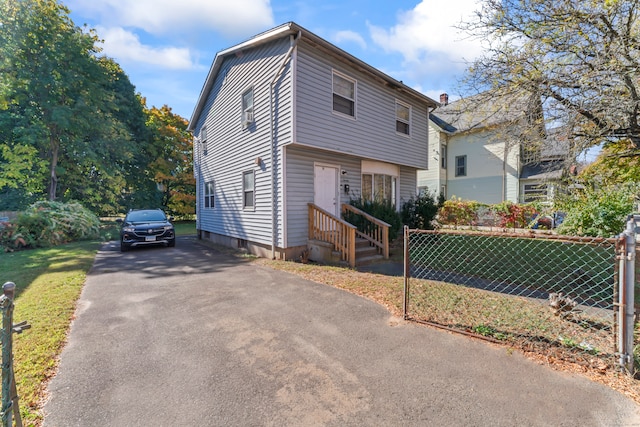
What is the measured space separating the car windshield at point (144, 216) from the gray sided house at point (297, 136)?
2.19 m

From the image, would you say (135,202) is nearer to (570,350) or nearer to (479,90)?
(479,90)

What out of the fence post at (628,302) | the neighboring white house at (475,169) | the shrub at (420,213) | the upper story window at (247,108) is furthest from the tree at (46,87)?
the fence post at (628,302)

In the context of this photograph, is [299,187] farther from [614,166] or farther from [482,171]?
[482,171]

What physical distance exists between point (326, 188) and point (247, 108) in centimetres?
391

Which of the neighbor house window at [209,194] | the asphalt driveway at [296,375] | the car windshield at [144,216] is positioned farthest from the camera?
the neighbor house window at [209,194]

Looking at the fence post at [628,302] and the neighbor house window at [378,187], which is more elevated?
the neighbor house window at [378,187]

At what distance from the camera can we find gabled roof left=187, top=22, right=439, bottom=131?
7507 mm

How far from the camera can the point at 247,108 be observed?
9.74 meters

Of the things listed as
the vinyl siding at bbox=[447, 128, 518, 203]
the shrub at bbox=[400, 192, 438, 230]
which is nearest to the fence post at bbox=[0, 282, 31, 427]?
the shrub at bbox=[400, 192, 438, 230]

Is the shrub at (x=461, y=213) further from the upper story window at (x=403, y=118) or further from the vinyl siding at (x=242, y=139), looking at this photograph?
the vinyl siding at (x=242, y=139)

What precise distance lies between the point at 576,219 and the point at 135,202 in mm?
27220

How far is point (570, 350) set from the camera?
10.1 feet

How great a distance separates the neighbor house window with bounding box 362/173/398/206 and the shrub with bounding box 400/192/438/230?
813 mm

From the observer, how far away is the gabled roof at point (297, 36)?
7507 millimetres
